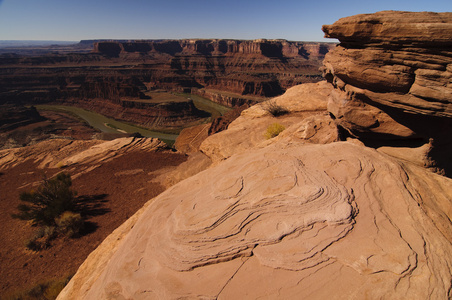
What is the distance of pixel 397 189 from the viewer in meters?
5.82

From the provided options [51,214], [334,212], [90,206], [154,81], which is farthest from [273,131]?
[154,81]

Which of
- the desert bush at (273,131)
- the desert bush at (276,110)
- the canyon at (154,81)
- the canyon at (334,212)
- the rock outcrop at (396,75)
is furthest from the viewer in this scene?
the canyon at (154,81)

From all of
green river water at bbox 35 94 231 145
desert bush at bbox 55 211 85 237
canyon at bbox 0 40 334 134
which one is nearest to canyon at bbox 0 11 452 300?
desert bush at bbox 55 211 85 237

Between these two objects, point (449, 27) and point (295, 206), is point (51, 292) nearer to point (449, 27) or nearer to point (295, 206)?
point (295, 206)

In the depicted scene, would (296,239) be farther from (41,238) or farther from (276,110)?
(276,110)

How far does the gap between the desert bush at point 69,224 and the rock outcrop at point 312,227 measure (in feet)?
14.8

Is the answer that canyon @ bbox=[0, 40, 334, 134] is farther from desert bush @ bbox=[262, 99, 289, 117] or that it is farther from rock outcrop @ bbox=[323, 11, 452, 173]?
rock outcrop @ bbox=[323, 11, 452, 173]

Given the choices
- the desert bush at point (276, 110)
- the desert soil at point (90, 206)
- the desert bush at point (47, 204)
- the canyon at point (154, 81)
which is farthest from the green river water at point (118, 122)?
the desert bush at point (47, 204)

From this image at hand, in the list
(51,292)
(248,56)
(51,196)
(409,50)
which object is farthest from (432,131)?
(248,56)

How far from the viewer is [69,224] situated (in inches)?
438

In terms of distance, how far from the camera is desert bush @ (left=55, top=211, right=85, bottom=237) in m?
11.1

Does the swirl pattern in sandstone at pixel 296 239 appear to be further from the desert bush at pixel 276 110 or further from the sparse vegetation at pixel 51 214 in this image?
the desert bush at pixel 276 110

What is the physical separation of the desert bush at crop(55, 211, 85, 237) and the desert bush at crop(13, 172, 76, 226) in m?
1.13

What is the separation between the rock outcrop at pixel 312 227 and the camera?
13.8 feet
